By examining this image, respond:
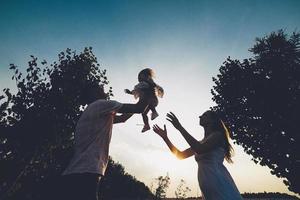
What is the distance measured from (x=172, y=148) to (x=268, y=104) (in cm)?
1637

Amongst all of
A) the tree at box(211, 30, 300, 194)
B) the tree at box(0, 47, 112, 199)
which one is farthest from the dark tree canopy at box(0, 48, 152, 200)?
the tree at box(211, 30, 300, 194)

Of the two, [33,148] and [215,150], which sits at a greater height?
[33,148]

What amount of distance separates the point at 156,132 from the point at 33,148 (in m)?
14.5

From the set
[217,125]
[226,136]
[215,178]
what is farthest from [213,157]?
[217,125]

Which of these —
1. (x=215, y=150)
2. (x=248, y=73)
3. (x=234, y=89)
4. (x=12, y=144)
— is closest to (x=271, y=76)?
(x=248, y=73)

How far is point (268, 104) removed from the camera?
63.3 ft

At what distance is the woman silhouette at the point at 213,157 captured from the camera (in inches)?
152

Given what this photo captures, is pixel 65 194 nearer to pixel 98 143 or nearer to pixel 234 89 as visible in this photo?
pixel 98 143

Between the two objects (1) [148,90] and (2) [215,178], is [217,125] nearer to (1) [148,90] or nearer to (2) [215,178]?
(2) [215,178]

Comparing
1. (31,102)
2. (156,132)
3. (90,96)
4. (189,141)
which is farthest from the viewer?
(31,102)

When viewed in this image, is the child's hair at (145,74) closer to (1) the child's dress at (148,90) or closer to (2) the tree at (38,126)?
(1) the child's dress at (148,90)

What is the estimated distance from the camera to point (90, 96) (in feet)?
11.9

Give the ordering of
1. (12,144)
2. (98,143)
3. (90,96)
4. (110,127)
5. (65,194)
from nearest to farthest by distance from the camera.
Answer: (65,194)
(98,143)
(110,127)
(90,96)
(12,144)

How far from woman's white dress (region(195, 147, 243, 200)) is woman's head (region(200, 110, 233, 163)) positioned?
34 centimetres
